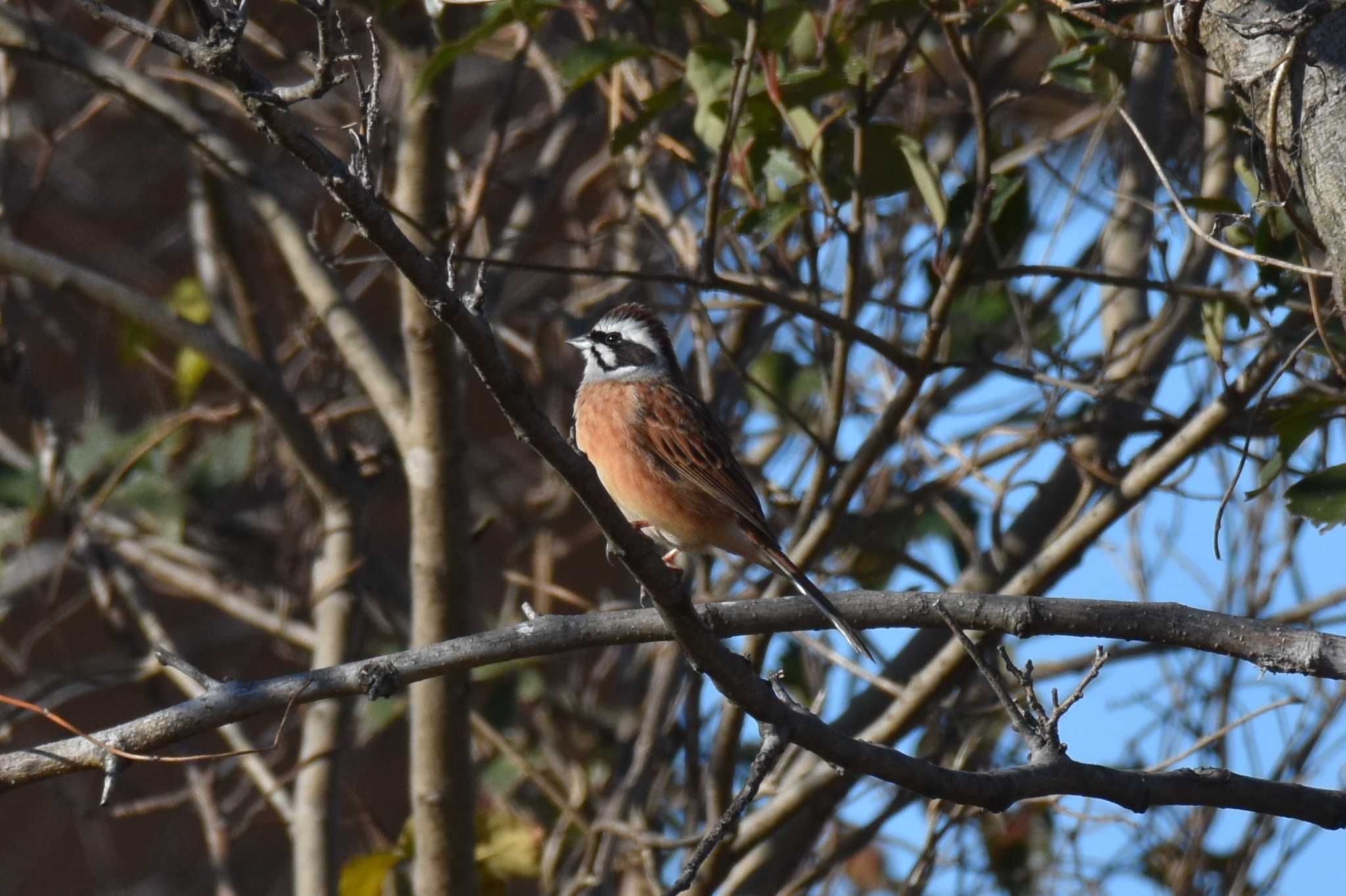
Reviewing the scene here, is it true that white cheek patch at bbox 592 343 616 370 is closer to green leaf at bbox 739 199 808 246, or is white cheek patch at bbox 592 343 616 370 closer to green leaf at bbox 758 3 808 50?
green leaf at bbox 739 199 808 246

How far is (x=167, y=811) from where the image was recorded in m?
8.55

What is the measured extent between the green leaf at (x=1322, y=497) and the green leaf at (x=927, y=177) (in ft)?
4.12

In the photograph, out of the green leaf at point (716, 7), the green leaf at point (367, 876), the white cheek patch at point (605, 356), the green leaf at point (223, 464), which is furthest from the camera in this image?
the green leaf at point (223, 464)

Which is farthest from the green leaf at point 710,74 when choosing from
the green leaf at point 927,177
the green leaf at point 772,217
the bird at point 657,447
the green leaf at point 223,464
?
the green leaf at point 223,464

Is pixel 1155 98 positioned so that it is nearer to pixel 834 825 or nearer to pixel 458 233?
pixel 458 233

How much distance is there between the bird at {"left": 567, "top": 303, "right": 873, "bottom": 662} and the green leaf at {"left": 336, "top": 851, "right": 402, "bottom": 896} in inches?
53.0

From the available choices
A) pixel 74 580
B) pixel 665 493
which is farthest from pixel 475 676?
pixel 74 580

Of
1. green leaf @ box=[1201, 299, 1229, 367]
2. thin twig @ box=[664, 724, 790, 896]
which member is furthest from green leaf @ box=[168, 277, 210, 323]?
thin twig @ box=[664, 724, 790, 896]

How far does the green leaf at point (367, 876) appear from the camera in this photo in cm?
472

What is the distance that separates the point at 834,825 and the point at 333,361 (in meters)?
2.77

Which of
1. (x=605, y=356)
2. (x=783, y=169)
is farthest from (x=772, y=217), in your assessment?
(x=605, y=356)

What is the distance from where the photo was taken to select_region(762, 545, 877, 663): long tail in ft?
9.57

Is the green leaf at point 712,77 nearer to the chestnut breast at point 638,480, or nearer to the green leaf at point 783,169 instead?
the green leaf at point 783,169

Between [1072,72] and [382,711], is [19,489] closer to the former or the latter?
[382,711]
